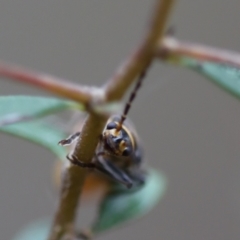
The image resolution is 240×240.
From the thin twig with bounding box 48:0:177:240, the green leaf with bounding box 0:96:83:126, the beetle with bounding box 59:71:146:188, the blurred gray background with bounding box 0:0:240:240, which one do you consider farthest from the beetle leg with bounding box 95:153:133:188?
the blurred gray background with bounding box 0:0:240:240

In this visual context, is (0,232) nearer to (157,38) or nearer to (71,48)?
(71,48)

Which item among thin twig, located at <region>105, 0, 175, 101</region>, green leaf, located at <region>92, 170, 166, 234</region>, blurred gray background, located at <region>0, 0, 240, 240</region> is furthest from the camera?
blurred gray background, located at <region>0, 0, 240, 240</region>

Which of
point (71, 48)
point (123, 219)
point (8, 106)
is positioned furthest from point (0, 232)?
point (8, 106)

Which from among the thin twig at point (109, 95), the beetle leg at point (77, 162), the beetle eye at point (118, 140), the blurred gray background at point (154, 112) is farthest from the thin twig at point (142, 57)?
the blurred gray background at point (154, 112)

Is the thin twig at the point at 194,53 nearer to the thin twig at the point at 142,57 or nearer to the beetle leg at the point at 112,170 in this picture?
the thin twig at the point at 142,57

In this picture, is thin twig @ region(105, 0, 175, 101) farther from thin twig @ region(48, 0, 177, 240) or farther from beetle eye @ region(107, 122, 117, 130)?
beetle eye @ region(107, 122, 117, 130)

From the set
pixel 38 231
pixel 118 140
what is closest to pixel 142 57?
pixel 118 140
